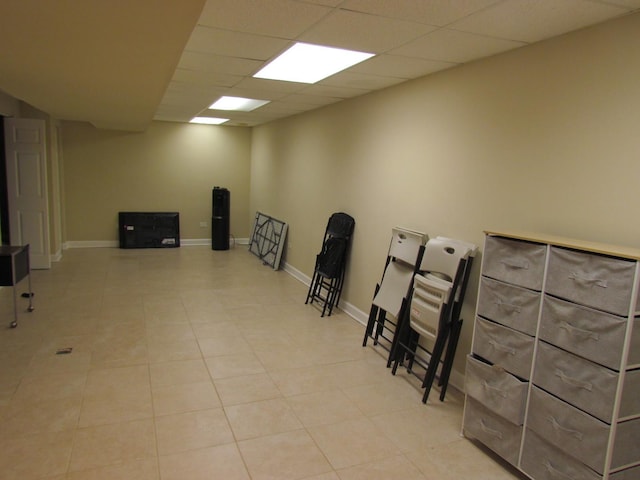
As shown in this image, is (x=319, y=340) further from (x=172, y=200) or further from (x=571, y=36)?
(x=172, y=200)

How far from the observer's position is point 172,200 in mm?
8930

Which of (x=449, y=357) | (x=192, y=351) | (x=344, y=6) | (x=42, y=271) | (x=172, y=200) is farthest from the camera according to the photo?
(x=172, y=200)

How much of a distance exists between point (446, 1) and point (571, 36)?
3.07ft

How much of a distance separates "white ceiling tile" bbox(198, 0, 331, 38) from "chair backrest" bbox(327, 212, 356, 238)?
2608mm

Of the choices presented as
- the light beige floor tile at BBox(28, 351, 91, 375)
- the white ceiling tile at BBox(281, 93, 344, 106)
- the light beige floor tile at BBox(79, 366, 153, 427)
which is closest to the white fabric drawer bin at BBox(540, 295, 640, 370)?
the light beige floor tile at BBox(79, 366, 153, 427)

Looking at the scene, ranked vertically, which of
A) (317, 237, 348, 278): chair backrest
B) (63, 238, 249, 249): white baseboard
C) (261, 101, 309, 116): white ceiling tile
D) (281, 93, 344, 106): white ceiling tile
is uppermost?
(261, 101, 309, 116): white ceiling tile

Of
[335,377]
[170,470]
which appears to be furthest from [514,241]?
[170,470]

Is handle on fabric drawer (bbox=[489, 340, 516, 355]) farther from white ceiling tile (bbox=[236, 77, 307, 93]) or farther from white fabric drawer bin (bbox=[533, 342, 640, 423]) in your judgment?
white ceiling tile (bbox=[236, 77, 307, 93])

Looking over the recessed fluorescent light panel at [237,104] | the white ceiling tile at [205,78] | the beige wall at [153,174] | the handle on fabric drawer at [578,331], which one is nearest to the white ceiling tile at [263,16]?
the white ceiling tile at [205,78]

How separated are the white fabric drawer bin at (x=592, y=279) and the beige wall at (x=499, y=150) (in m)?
0.38

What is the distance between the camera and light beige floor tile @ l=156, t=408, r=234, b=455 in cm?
264

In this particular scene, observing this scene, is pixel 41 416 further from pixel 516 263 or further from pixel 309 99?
pixel 309 99

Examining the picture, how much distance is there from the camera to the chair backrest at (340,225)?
16.6 ft

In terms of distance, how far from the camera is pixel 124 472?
7.81ft
